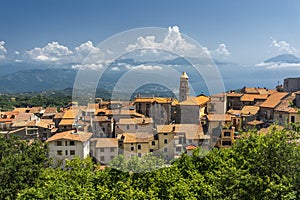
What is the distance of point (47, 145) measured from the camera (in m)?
22.8

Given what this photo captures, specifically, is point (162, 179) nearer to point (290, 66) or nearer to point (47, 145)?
point (47, 145)

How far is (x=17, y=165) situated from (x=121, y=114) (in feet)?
36.8

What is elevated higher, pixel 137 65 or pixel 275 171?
pixel 137 65

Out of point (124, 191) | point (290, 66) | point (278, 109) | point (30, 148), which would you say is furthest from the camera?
point (290, 66)

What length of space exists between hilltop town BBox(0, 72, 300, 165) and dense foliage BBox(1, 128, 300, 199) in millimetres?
8297

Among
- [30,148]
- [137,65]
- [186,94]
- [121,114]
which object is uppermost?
[137,65]

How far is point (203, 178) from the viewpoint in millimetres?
10273

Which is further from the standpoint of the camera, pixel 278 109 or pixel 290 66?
→ pixel 290 66

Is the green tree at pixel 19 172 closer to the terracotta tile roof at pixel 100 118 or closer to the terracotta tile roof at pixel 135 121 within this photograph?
the terracotta tile roof at pixel 135 121

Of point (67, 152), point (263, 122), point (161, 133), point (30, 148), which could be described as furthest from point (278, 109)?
point (30, 148)

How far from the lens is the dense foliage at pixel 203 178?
7512 mm

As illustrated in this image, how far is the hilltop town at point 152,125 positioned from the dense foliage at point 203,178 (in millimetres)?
8297

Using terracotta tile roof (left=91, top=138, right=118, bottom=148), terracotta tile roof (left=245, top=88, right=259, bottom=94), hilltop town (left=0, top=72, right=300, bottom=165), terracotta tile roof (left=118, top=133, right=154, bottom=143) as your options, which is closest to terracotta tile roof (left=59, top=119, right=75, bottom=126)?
hilltop town (left=0, top=72, right=300, bottom=165)

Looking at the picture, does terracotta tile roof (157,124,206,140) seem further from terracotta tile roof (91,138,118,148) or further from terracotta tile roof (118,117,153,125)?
terracotta tile roof (91,138,118,148)
